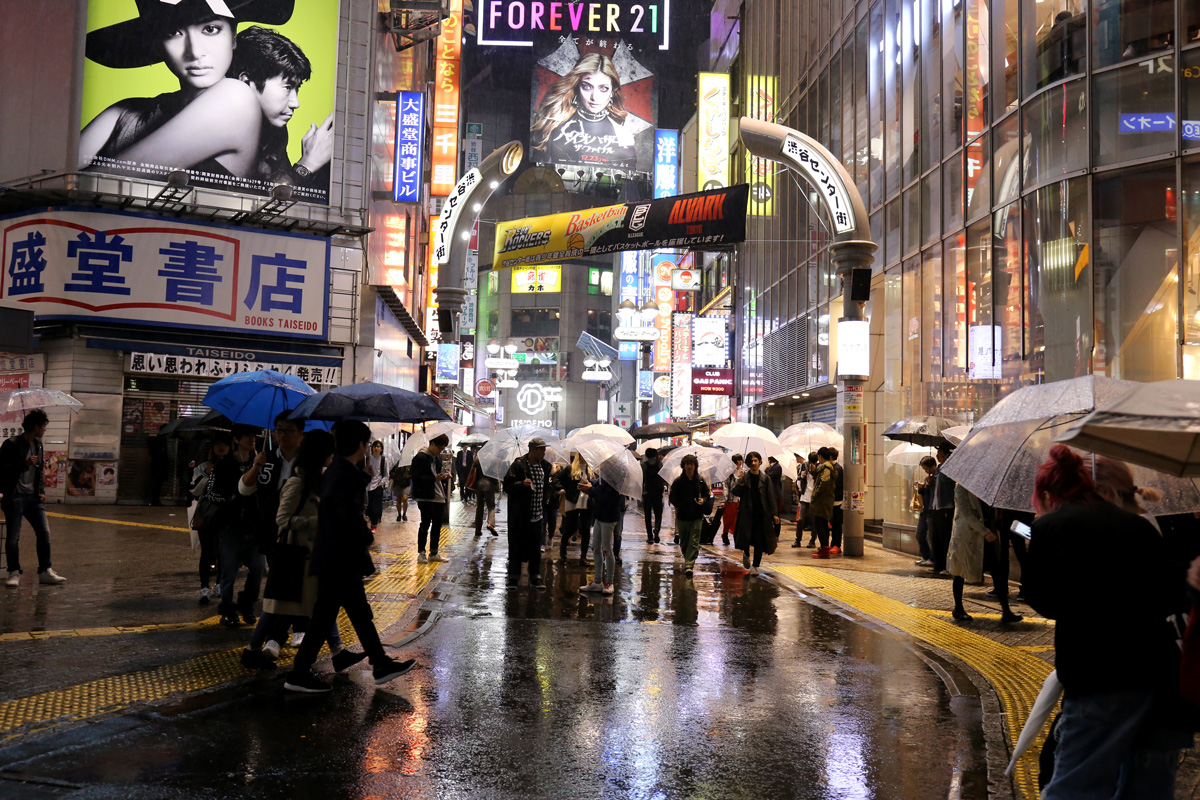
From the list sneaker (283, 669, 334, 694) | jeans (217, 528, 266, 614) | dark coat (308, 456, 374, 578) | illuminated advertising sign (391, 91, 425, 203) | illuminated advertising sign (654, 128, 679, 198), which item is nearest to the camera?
sneaker (283, 669, 334, 694)

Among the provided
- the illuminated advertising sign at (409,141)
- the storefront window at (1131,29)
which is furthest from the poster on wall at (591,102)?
the storefront window at (1131,29)

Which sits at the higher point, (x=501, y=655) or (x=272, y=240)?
(x=272, y=240)

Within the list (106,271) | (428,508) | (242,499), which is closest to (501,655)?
(242,499)

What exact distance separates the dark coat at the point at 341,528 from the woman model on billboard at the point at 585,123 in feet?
98.5

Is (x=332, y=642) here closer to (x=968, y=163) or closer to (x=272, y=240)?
(x=968, y=163)

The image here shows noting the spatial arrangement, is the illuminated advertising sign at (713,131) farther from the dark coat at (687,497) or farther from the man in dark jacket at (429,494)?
the man in dark jacket at (429,494)

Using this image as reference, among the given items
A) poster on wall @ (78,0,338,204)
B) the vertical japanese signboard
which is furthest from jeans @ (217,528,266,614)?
the vertical japanese signboard

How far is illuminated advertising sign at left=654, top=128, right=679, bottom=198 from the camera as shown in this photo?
44938 millimetres

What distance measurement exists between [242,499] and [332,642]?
74.2 inches

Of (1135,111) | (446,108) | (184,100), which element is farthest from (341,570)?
(446,108)

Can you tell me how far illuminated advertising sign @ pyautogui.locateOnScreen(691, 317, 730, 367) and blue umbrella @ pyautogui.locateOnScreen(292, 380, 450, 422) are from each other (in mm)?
28817

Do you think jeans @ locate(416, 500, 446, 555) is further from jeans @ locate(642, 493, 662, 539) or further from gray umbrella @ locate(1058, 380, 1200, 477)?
gray umbrella @ locate(1058, 380, 1200, 477)

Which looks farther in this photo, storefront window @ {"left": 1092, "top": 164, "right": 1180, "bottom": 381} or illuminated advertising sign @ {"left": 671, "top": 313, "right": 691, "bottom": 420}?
illuminated advertising sign @ {"left": 671, "top": 313, "right": 691, "bottom": 420}

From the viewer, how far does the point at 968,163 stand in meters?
17.5
